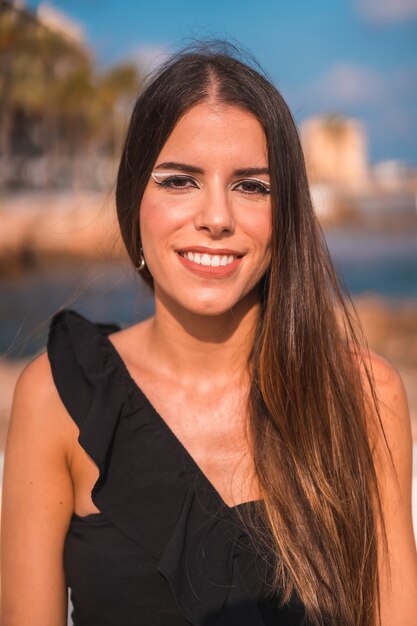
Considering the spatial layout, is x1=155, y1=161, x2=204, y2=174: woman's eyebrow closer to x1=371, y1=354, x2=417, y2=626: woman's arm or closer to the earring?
the earring

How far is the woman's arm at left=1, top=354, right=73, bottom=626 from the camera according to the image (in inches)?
58.9

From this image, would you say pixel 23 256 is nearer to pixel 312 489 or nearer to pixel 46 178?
pixel 46 178

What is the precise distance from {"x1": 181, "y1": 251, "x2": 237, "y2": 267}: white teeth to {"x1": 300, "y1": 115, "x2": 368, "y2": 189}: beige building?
15041 millimetres

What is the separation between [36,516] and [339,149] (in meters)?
18.5

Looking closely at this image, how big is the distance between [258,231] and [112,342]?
480 millimetres

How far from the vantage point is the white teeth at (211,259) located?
4.74 ft

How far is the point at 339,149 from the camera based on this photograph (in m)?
19.1

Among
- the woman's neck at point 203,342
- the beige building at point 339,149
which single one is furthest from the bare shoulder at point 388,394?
the beige building at point 339,149

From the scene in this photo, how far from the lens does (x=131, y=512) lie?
1480 millimetres

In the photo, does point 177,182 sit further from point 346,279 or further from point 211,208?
point 346,279

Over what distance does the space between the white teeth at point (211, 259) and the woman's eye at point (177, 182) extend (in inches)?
5.0

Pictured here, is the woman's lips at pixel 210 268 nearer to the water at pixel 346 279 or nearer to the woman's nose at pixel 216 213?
the woman's nose at pixel 216 213

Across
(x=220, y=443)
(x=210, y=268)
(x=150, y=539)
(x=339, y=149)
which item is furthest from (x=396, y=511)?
(x=339, y=149)

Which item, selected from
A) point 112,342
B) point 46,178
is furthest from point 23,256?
point 112,342
